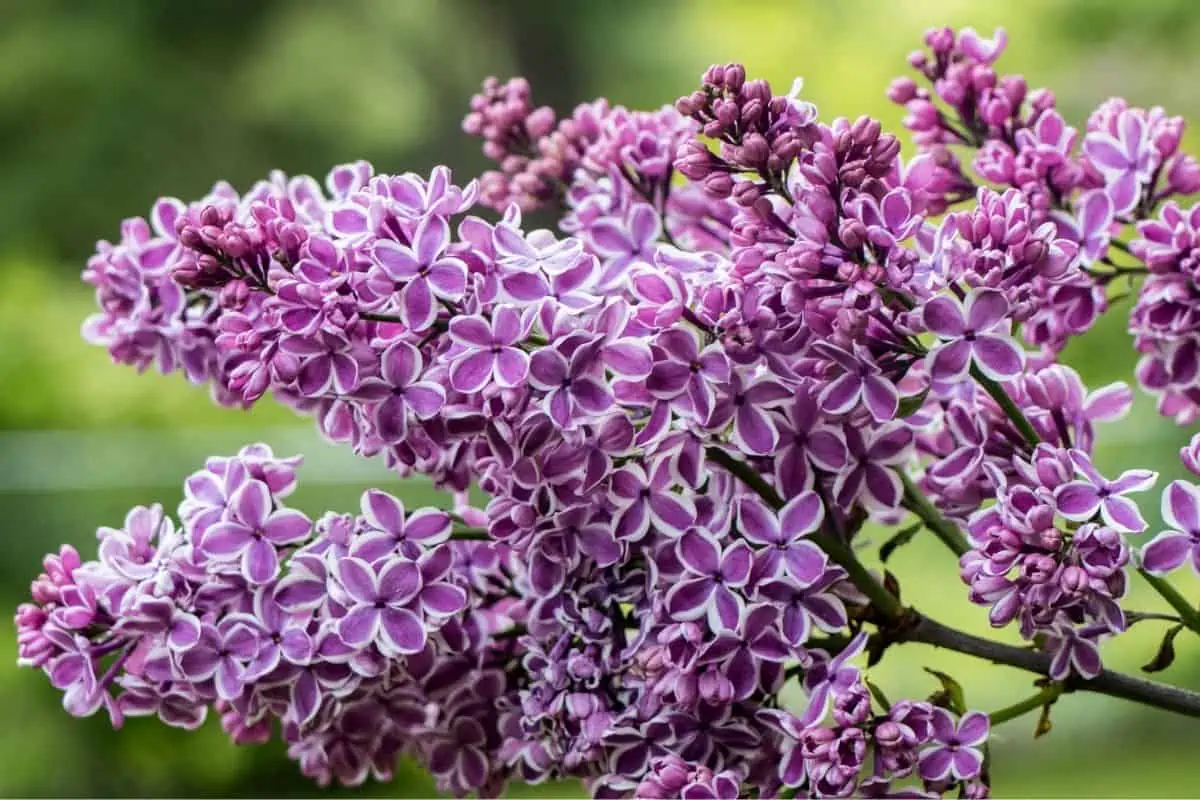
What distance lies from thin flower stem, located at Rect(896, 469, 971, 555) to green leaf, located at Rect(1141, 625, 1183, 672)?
0.24ft

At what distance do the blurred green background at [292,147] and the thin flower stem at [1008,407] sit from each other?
2.08m

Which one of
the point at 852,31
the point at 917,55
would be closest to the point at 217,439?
the point at 917,55

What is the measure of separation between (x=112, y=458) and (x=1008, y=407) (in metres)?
2.42

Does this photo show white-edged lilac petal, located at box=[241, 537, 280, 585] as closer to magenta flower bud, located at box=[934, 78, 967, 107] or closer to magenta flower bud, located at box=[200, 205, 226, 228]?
magenta flower bud, located at box=[200, 205, 226, 228]

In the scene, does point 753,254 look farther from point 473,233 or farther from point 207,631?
point 207,631

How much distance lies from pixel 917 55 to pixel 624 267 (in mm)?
169

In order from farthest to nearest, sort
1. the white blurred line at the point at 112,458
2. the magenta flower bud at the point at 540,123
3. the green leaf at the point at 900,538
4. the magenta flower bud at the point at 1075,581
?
the white blurred line at the point at 112,458
the magenta flower bud at the point at 540,123
the green leaf at the point at 900,538
the magenta flower bud at the point at 1075,581

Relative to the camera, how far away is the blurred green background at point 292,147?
275cm

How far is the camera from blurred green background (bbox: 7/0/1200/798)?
2.75 m

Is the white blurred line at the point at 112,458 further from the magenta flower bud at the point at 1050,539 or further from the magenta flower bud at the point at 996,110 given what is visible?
the magenta flower bud at the point at 1050,539

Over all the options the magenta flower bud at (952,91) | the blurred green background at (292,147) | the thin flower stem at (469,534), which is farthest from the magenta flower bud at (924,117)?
the blurred green background at (292,147)

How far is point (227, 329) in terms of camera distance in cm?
48

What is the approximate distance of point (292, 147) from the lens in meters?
5.49

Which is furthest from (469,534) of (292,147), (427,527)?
(292,147)
